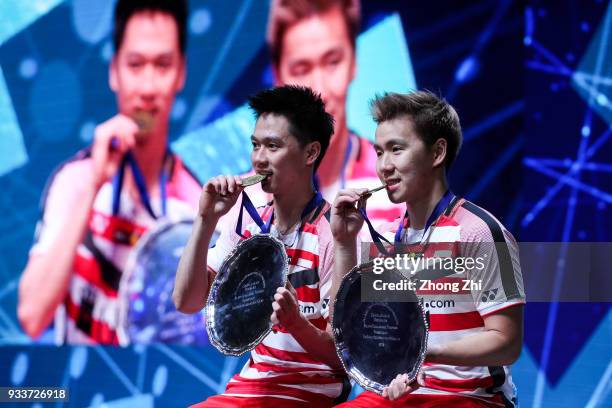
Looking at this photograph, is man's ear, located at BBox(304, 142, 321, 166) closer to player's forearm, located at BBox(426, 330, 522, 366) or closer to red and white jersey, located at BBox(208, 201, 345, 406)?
red and white jersey, located at BBox(208, 201, 345, 406)

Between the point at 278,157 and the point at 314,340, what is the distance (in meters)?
0.63

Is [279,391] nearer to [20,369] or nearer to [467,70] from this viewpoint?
[467,70]

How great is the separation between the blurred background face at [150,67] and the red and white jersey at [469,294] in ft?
8.22

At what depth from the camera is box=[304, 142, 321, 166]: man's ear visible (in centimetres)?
273

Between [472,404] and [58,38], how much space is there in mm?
3545

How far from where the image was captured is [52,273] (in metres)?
4.61

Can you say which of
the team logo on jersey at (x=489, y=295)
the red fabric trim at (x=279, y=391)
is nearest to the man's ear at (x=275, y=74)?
the red fabric trim at (x=279, y=391)

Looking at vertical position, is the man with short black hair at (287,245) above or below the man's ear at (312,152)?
below

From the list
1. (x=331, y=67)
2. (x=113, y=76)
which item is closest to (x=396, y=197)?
(x=331, y=67)

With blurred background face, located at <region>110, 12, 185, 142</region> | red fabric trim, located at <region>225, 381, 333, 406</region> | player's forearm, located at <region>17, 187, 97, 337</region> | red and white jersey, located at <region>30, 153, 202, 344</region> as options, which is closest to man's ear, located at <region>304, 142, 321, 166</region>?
red fabric trim, located at <region>225, 381, 333, 406</region>

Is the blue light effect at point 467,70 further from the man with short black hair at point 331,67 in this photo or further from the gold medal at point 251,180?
the gold medal at point 251,180

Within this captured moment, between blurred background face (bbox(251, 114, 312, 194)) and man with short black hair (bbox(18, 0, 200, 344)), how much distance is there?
169cm

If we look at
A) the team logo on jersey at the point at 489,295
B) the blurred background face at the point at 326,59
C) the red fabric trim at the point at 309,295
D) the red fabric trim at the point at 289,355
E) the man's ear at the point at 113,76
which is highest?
the man's ear at the point at 113,76

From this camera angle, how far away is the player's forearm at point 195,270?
2623 millimetres
